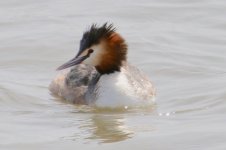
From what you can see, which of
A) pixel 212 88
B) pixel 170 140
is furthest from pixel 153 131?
pixel 212 88

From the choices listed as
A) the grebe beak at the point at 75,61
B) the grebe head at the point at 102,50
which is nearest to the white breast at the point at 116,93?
the grebe head at the point at 102,50

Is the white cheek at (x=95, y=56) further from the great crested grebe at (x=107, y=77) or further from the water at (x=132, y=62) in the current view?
the water at (x=132, y=62)

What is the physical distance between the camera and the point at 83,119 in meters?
10.7

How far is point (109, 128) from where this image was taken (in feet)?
33.8

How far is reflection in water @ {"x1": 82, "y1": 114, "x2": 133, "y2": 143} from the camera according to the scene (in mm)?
9771

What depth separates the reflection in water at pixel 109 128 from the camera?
9.77 meters

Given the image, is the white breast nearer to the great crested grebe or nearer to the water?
the great crested grebe

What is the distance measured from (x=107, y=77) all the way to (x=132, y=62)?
2263 millimetres

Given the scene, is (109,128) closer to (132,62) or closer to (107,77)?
(107,77)

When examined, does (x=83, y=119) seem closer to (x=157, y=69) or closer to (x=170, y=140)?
(x=170, y=140)

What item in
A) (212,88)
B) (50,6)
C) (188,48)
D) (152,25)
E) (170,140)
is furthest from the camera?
(50,6)

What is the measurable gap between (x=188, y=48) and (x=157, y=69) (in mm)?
1238

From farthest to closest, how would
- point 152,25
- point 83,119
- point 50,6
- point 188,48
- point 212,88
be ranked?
point 50,6 < point 152,25 < point 188,48 < point 212,88 < point 83,119

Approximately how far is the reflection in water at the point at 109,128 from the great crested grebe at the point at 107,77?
0.53 metres
